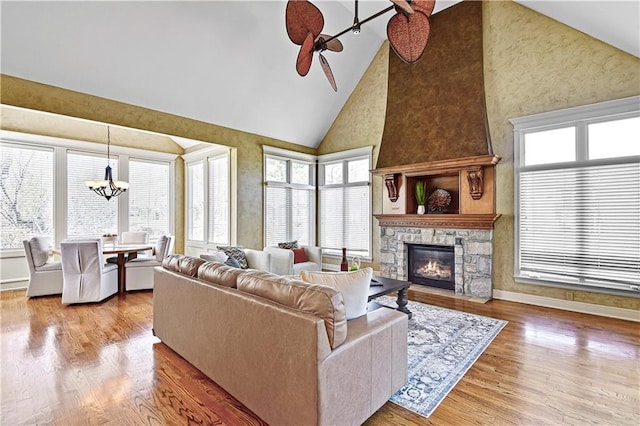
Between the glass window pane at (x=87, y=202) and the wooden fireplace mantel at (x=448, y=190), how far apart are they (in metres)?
5.75

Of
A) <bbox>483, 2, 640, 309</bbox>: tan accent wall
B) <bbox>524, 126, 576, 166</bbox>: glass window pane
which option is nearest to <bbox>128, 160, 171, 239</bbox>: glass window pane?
<bbox>483, 2, 640, 309</bbox>: tan accent wall

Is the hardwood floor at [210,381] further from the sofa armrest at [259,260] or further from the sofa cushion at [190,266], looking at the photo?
the sofa armrest at [259,260]

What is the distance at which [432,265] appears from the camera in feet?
18.8

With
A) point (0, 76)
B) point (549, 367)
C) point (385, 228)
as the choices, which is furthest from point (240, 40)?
point (549, 367)

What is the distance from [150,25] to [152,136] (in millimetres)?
3660

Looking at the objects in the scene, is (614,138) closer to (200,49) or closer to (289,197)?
(289,197)

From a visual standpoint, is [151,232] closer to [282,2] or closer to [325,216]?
[325,216]

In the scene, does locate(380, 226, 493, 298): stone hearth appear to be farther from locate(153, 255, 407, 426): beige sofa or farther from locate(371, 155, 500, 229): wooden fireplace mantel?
locate(153, 255, 407, 426): beige sofa

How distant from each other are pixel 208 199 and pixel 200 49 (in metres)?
3.27

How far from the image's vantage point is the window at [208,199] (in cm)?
654

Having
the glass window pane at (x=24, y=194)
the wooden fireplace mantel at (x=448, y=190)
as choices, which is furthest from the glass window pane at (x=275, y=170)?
the glass window pane at (x=24, y=194)

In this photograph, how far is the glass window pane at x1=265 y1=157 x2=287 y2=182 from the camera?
6855 millimetres

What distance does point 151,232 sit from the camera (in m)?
7.26

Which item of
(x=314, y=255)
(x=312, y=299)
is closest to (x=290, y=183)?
(x=314, y=255)
